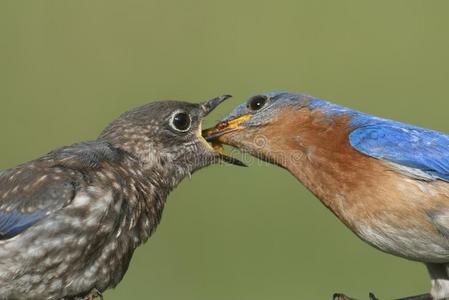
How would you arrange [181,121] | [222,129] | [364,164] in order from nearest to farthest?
1. [364,164]
2. [181,121]
3. [222,129]

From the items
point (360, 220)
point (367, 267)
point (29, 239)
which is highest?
point (29, 239)

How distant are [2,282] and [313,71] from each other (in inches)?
359

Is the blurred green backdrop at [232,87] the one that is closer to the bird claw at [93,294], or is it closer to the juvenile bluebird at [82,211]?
the juvenile bluebird at [82,211]

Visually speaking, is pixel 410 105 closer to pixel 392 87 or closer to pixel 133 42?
pixel 392 87

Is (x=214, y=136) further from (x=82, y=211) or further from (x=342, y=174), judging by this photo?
(x=82, y=211)

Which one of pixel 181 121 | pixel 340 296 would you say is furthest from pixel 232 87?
pixel 340 296

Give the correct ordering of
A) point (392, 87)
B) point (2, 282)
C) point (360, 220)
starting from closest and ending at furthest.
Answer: point (2, 282), point (360, 220), point (392, 87)

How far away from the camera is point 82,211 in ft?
21.0

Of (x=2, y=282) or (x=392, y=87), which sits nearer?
(x=2, y=282)

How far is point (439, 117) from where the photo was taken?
1338 centimetres

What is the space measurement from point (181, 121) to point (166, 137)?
0.19 metres

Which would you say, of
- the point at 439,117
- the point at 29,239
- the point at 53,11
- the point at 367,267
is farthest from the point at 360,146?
the point at 53,11

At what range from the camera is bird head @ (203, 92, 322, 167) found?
26.0 ft

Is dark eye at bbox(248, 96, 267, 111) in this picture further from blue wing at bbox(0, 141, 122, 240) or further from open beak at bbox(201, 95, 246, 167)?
blue wing at bbox(0, 141, 122, 240)
